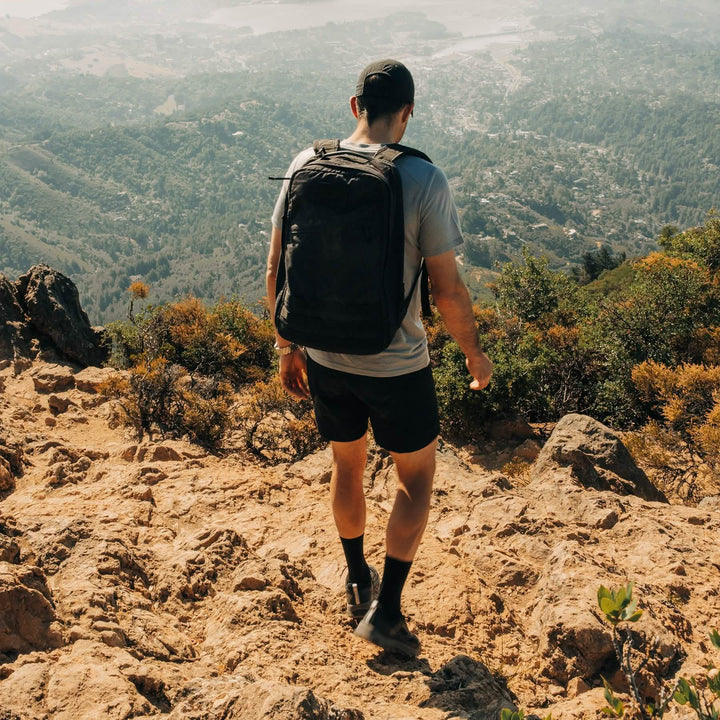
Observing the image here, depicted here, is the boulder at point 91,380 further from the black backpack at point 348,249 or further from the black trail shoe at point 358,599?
the black backpack at point 348,249

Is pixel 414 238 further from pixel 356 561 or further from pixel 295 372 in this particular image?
pixel 356 561

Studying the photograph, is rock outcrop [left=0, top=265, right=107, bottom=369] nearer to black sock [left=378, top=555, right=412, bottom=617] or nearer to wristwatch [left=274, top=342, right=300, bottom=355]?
wristwatch [left=274, top=342, right=300, bottom=355]

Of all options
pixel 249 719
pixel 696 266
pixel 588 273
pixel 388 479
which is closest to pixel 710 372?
pixel 696 266

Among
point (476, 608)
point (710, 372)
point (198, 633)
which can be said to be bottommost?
point (710, 372)

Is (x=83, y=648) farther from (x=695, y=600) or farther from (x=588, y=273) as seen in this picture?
(x=588, y=273)

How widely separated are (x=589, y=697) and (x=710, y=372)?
422 inches

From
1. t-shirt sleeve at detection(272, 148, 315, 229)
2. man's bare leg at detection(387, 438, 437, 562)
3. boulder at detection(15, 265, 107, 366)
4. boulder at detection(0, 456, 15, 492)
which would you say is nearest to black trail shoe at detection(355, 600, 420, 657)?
man's bare leg at detection(387, 438, 437, 562)

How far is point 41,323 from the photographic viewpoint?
10.9 meters

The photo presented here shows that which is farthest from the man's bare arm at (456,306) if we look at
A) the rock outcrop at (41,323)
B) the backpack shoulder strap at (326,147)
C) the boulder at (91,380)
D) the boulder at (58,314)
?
the boulder at (58,314)

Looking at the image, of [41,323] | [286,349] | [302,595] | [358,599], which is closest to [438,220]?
[286,349]

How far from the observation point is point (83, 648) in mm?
2268

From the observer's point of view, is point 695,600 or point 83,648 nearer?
point 83,648

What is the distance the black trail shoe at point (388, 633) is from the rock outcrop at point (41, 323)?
8909 millimetres

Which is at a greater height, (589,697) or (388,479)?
(589,697)
